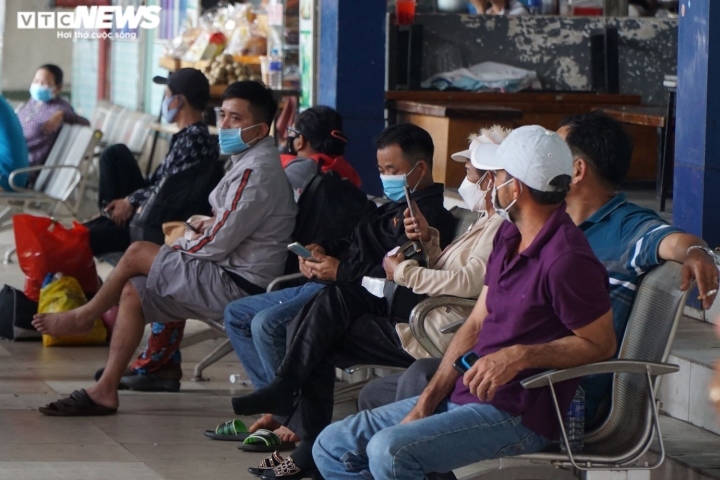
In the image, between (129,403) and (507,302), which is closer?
(507,302)

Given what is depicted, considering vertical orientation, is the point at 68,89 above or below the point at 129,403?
above

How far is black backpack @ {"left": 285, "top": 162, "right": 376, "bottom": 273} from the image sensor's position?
5848 mm

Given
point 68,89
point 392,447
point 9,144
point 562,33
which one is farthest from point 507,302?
point 68,89

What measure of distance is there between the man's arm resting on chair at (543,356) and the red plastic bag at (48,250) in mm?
4214

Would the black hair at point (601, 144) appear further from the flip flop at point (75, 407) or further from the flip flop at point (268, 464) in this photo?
the flip flop at point (75, 407)

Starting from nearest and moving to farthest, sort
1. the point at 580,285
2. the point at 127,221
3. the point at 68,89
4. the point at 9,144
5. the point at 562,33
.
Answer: the point at 580,285, the point at 127,221, the point at 562,33, the point at 9,144, the point at 68,89

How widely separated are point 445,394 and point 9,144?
7.66 m

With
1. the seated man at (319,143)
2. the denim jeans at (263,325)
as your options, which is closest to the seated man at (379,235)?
the denim jeans at (263,325)

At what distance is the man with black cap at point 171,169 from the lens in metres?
6.63

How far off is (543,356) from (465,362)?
23 cm

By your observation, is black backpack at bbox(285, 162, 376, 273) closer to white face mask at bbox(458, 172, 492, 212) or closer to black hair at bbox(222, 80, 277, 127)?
black hair at bbox(222, 80, 277, 127)

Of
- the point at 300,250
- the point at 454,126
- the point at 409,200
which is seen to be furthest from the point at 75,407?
the point at 454,126

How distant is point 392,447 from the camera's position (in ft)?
11.4

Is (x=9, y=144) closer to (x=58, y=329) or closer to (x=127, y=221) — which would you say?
(x=127, y=221)
